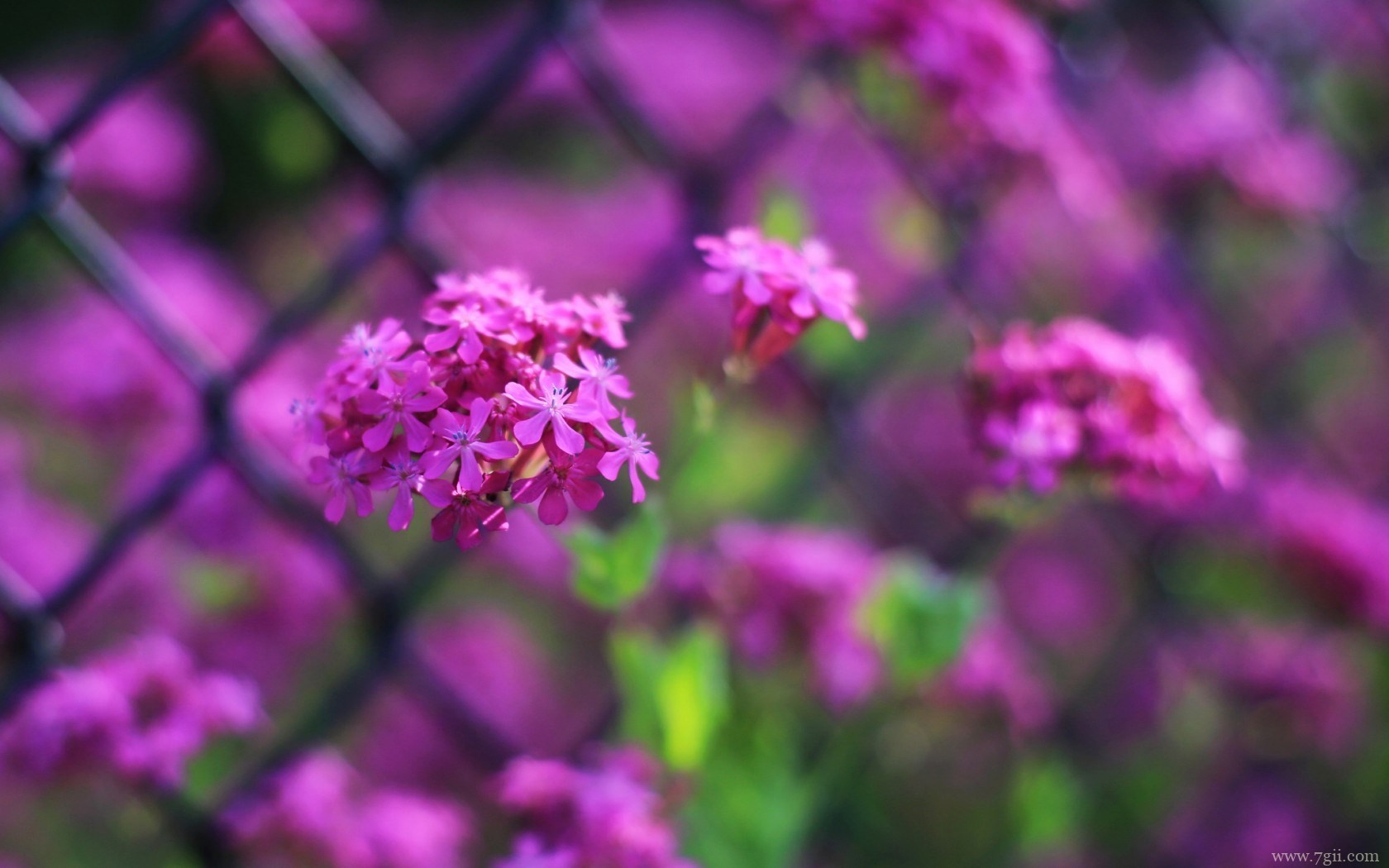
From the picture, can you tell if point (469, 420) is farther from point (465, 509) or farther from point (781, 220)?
point (781, 220)

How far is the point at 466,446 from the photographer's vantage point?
1.83ft

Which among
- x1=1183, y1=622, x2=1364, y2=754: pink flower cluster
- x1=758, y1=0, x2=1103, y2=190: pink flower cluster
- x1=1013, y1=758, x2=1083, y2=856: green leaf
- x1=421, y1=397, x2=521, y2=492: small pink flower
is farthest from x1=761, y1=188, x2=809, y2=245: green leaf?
x1=1183, y1=622, x2=1364, y2=754: pink flower cluster

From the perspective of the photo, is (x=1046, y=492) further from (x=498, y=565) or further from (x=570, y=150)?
(x=570, y=150)

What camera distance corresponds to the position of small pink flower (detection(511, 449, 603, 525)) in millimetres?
567

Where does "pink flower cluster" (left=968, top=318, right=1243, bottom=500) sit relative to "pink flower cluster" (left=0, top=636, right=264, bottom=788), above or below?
above

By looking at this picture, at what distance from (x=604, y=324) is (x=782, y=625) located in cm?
44

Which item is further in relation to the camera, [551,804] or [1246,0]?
[1246,0]

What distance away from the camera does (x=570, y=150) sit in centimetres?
206

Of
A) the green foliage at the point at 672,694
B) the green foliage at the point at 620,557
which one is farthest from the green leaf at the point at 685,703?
the green foliage at the point at 620,557

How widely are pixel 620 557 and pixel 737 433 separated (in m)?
0.66

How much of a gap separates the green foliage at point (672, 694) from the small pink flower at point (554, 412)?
0.99 feet

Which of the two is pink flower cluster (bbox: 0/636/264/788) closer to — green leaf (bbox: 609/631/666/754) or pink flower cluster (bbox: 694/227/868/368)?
green leaf (bbox: 609/631/666/754)

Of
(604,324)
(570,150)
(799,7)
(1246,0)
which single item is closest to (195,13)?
(604,324)

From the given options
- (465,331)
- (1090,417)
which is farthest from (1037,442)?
(465,331)
